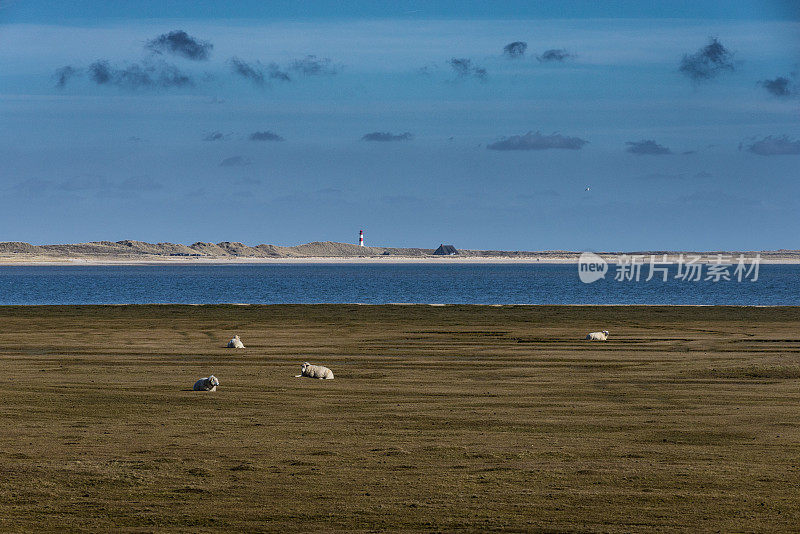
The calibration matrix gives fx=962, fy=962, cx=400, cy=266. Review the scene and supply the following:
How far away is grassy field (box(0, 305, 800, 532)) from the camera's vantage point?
38.2 ft

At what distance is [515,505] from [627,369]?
16.8m

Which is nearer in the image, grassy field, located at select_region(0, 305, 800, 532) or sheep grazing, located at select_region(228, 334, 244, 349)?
grassy field, located at select_region(0, 305, 800, 532)

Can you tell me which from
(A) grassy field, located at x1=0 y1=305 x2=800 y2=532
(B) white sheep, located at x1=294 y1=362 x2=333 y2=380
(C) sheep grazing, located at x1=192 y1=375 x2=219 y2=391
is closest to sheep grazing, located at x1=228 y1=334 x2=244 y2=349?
(A) grassy field, located at x1=0 y1=305 x2=800 y2=532

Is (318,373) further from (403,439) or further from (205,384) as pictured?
(403,439)

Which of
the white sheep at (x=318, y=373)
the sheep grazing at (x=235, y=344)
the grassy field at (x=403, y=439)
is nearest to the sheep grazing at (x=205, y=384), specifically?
the grassy field at (x=403, y=439)

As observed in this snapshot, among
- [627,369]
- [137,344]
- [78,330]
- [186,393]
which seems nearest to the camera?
[186,393]

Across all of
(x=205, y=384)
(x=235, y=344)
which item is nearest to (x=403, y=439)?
(x=205, y=384)

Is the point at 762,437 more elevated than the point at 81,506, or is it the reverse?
the point at 762,437

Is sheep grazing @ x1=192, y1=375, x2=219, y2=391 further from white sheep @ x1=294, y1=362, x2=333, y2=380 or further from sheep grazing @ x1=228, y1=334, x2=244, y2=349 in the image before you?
sheep grazing @ x1=228, y1=334, x2=244, y2=349

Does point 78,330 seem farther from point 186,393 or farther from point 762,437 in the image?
point 762,437

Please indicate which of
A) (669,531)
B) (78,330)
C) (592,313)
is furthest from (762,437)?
(592,313)

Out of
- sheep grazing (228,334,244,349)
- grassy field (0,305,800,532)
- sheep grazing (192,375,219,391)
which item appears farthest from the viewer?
sheep grazing (228,334,244,349)

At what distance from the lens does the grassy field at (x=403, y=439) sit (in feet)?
38.2

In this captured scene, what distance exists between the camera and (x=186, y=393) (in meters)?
22.1
